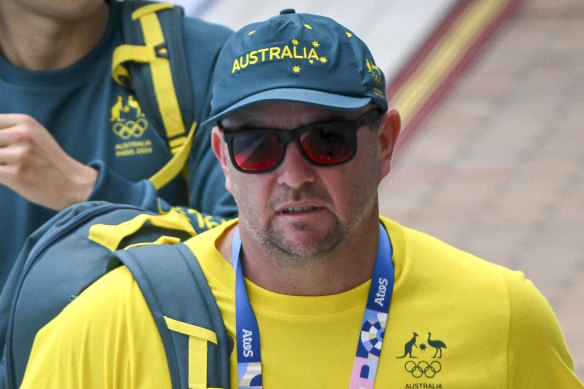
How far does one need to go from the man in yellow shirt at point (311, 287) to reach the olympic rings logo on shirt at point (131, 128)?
0.95 metres

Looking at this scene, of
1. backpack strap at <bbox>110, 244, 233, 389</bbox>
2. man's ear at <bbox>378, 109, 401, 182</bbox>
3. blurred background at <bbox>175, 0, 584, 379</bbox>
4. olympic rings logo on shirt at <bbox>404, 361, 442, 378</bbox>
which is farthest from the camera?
blurred background at <bbox>175, 0, 584, 379</bbox>

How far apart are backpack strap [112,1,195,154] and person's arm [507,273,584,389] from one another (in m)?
1.20

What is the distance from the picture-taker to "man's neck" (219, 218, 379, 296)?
285 cm

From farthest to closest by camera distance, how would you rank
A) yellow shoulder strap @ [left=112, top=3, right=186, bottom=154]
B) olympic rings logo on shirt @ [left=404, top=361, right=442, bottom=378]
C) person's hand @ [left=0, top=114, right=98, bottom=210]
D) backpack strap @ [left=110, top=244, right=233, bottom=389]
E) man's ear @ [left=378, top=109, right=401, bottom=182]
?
yellow shoulder strap @ [left=112, top=3, right=186, bottom=154] → person's hand @ [left=0, top=114, right=98, bottom=210] → man's ear @ [left=378, top=109, right=401, bottom=182] → olympic rings logo on shirt @ [left=404, top=361, right=442, bottom=378] → backpack strap @ [left=110, top=244, right=233, bottom=389]

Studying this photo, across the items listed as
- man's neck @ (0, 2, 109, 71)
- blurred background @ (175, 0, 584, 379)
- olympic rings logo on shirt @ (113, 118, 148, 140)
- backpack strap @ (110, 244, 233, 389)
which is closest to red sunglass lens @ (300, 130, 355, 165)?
backpack strap @ (110, 244, 233, 389)

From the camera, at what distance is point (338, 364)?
2.84 metres

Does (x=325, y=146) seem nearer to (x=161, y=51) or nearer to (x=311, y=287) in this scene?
(x=311, y=287)

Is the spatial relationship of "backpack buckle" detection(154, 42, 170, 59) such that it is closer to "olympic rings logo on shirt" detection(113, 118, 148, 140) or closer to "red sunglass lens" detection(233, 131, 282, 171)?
"olympic rings logo on shirt" detection(113, 118, 148, 140)

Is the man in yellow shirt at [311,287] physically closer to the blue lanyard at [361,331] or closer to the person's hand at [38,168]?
the blue lanyard at [361,331]

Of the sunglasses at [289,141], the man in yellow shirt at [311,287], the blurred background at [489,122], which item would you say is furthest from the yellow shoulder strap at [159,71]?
the blurred background at [489,122]

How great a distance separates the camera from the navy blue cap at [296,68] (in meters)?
2.77

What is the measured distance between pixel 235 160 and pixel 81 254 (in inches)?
20.6

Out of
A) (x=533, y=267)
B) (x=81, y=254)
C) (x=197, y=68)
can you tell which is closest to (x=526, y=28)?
(x=533, y=267)

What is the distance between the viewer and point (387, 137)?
3.04 m
